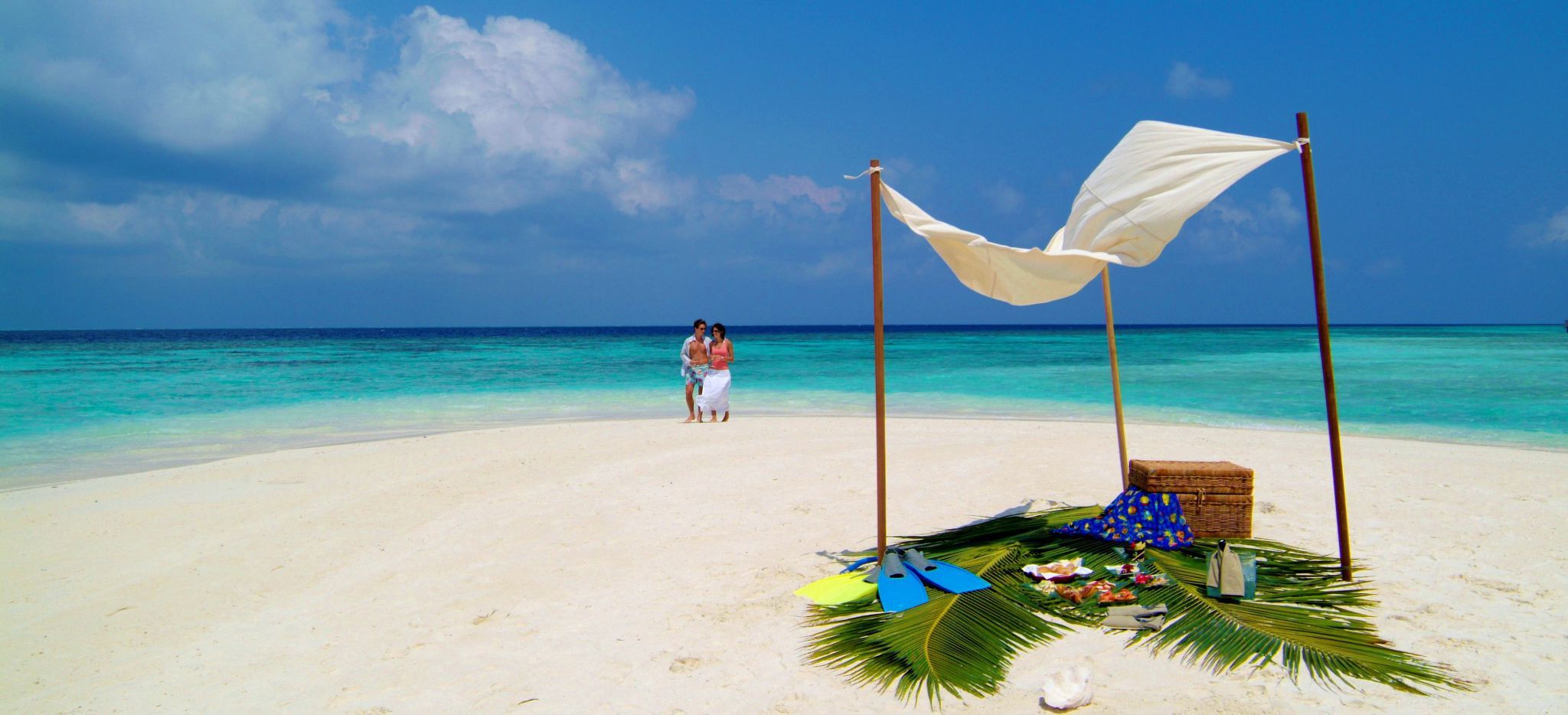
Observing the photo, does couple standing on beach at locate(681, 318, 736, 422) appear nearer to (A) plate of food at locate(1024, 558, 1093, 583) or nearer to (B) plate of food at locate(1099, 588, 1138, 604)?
(A) plate of food at locate(1024, 558, 1093, 583)

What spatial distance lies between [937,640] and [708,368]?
844 cm

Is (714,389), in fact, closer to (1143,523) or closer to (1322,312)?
(1143,523)

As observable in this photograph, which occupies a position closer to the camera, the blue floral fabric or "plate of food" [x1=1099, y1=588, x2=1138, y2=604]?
"plate of food" [x1=1099, y1=588, x2=1138, y2=604]

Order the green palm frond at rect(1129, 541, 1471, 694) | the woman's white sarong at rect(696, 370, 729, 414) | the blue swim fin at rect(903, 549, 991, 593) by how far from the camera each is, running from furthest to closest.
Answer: the woman's white sarong at rect(696, 370, 729, 414) < the blue swim fin at rect(903, 549, 991, 593) < the green palm frond at rect(1129, 541, 1471, 694)

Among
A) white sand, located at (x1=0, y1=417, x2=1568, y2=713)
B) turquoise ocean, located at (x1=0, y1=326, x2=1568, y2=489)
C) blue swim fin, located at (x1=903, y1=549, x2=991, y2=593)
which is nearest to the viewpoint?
white sand, located at (x1=0, y1=417, x2=1568, y2=713)

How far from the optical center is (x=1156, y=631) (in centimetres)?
347

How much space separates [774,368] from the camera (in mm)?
27828

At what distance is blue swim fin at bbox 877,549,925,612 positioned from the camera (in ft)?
12.4

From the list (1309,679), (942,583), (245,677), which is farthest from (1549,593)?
(245,677)

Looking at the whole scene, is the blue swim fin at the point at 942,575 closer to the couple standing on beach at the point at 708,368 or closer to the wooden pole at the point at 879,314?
the wooden pole at the point at 879,314

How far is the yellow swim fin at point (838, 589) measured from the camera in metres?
3.97

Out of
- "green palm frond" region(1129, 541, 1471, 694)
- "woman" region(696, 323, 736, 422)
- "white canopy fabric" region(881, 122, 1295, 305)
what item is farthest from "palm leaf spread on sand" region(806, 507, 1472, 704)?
"woman" region(696, 323, 736, 422)

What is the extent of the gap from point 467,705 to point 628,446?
5.89 m

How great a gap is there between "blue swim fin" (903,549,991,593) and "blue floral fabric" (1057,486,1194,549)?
98 centimetres
